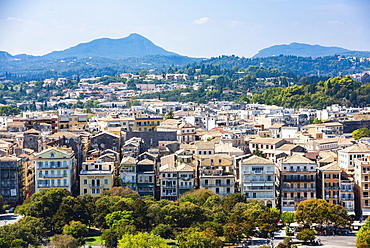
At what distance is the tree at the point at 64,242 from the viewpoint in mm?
30281

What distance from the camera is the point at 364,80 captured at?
163 meters

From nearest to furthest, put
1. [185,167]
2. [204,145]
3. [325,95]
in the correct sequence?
[185,167] < [204,145] < [325,95]

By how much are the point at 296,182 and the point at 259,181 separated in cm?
207

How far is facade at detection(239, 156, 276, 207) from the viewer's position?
3941 centimetres

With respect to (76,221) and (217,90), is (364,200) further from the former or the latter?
(217,90)

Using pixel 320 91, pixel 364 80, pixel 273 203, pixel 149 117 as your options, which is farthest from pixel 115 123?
pixel 364 80

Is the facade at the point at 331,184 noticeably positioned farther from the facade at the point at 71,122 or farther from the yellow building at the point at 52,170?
the facade at the point at 71,122

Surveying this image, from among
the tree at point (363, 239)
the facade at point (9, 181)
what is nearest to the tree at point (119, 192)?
the facade at point (9, 181)

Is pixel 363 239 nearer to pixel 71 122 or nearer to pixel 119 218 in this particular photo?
pixel 119 218

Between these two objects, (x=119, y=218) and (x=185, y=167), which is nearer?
(x=119, y=218)

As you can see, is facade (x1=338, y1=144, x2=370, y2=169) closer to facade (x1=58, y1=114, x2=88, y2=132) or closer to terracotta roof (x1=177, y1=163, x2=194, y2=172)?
terracotta roof (x1=177, y1=163, x2=194, y2=172)

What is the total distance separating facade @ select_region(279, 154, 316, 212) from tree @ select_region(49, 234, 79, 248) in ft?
43.8

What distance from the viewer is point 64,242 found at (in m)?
30.3

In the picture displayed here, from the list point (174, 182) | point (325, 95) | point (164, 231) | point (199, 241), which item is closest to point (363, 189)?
point (174, 182)
